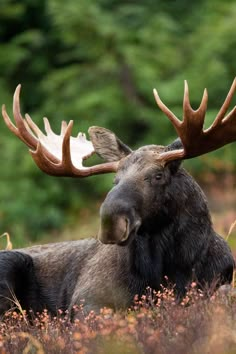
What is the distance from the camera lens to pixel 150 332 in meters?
6.16

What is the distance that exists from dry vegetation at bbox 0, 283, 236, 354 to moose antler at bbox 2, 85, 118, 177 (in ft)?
5.07

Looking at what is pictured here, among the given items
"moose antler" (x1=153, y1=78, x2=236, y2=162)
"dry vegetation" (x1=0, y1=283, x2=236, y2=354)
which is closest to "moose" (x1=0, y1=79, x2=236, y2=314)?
"moose antler" (x1=153, y1=78, x2=236, y2=162)

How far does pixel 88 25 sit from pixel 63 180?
282cm

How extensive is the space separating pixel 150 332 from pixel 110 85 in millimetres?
16149

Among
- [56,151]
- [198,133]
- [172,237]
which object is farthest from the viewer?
[56,151]

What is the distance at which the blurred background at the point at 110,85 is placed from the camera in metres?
21.0

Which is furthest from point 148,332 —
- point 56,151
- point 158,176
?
point 56,151

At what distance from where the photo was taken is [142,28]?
22375mm

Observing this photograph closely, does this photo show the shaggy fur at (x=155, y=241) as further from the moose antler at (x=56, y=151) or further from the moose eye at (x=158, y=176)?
the moose antler at (x=56, y=151)

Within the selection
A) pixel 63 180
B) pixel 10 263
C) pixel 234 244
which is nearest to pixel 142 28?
pixel 63 180

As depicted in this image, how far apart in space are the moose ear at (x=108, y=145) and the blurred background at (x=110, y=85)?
11246 mm

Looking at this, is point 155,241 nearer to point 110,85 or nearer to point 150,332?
point 150,332

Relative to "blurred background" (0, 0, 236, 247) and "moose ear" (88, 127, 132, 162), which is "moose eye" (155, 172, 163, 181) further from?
"blurred background" (0, 0, 236, 247)

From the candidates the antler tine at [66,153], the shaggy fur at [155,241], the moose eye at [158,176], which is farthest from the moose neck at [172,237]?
the antler tine at [66,153]
